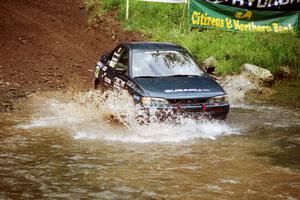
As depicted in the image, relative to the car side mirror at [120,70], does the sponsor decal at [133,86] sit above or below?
below

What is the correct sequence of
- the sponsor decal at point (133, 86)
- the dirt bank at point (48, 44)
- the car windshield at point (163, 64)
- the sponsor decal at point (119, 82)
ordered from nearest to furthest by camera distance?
the sponsor decal at point (133, 86) < the sponsor decal at point (119, 82) < the car windshield at point (163, 64) < the dirt bank at point (48, 44)

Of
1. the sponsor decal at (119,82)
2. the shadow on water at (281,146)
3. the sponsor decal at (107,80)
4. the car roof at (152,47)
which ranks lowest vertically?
the shadow on water at (281,146)

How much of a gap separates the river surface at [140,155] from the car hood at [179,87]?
0.49 m

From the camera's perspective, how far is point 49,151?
338 inches

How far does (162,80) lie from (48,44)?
8549 mm

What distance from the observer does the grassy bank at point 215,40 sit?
54.6ft

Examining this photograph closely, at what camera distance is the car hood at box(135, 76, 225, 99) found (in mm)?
9312

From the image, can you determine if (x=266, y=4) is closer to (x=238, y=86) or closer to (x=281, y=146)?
(x=238, y=86)

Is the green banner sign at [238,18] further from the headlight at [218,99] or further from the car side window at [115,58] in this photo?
the headlight at [218,99]

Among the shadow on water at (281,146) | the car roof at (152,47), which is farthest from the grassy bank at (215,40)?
the shadow on water at (281,146)

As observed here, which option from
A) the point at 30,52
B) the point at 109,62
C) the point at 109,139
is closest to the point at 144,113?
the point at 109,139

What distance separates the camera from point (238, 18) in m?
18.7

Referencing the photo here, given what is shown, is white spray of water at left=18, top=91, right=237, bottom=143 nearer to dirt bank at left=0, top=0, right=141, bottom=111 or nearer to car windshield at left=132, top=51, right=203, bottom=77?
car windshield at left=132, top=51, right=203, bottom=77

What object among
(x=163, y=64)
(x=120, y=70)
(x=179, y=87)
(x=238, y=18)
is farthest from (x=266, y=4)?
(x=179, y=87)
